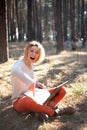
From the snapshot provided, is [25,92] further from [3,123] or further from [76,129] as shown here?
[76,129]

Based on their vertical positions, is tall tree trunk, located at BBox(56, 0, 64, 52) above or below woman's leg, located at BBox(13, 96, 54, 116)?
above

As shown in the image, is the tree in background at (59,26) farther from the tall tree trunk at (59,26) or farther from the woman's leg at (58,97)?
the woman's leg at (58,97)

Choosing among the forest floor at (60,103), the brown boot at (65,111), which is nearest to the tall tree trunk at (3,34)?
the forest floor at (60,103)

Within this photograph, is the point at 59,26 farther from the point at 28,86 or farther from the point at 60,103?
the point at 28,86

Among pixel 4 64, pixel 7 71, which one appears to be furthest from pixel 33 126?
pixel 4 64

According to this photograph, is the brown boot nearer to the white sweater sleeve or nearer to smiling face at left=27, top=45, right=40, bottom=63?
the white sweater sleeve

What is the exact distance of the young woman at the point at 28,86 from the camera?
5750 mm

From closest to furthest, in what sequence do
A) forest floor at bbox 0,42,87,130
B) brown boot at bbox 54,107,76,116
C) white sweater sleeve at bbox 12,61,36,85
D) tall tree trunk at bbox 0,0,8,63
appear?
1. forest floor at bbox 0,42,87,130
2. white sweater sleeve at bbox 12,61,36,85
3. brown boot at bbox 54,107,76,116
4. tall tree trunk at bbox 0,0,8,63

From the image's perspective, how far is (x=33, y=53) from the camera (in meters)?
5.90

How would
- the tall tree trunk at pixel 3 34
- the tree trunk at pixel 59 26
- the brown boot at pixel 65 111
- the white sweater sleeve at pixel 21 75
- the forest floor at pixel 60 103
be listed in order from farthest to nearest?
the tree trunk at pixel 59 26 < the tall tree trunk at pixel 3 34 < the brown boot at pixel 65 111 < the white sweater sleeve at pixel 21 75 < the forest floor at pixel 60 103

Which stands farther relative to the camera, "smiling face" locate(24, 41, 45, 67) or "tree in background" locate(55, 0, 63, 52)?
"tree in background" locate(55, 0, 63, 52)

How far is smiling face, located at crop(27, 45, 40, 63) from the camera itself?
5.88 m

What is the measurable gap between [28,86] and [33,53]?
0.60 meters

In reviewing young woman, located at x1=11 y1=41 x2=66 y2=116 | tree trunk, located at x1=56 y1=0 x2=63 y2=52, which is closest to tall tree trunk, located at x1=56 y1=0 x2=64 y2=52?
tree trunk, located at x1=56 y1=0 x2=63 y2=52
